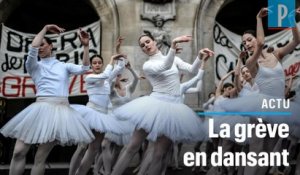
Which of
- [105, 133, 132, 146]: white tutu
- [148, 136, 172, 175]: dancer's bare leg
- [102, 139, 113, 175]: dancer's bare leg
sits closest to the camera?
[148, 136, 172, 175]: dancer's bare leg

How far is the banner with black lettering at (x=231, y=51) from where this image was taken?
1168 cm

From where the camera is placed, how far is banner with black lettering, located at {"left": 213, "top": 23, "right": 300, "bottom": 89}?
1168 cm

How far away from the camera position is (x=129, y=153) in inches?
229

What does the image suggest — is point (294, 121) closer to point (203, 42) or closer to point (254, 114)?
point (254, 114)

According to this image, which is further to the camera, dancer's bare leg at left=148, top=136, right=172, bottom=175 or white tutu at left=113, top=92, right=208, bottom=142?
dancer's bare leg at left=148, top=136, right=172, bottom=175

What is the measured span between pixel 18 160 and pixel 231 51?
7821 mm

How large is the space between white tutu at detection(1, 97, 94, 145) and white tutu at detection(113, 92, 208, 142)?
2.13 feet

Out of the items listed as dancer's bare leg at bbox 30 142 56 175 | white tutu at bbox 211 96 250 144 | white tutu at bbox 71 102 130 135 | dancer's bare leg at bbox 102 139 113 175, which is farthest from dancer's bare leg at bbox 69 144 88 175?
white tutu at bbox 211 96 250 144

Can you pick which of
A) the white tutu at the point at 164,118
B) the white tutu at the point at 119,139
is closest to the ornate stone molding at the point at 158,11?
the white tutu at the point at 119,139

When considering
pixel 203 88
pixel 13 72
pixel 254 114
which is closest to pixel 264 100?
pixel 254 114

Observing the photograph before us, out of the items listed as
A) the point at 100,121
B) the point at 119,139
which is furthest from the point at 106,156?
the point at 100,121

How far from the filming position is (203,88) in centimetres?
1136

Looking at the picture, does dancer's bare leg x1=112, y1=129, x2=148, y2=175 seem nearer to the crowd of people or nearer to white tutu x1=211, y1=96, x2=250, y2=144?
the crowd of people

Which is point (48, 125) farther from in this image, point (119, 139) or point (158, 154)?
point (119, 139)
